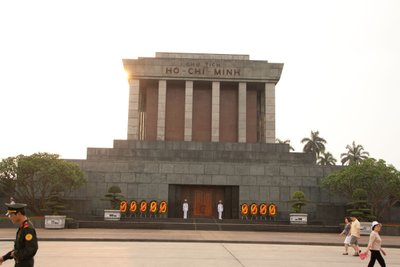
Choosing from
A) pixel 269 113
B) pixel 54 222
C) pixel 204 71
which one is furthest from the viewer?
pixel 204 71

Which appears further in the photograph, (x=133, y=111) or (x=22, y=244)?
(x=133, y=111)

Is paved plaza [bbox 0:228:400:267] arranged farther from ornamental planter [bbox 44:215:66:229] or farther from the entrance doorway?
the entrance doorway

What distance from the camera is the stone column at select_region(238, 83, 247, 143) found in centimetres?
4355

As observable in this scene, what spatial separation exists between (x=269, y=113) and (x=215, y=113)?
5117 millimetres

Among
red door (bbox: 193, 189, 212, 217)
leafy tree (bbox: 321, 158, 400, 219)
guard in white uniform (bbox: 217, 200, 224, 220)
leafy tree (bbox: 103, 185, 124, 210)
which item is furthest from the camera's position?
red door (bbox: 193, 189, 212, 217)

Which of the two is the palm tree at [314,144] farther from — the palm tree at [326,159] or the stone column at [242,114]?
the stone column at [242,114]

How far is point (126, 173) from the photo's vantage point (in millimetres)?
36406

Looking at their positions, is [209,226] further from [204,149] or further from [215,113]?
[215,113]

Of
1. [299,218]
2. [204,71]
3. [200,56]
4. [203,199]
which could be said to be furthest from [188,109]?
[299,218]

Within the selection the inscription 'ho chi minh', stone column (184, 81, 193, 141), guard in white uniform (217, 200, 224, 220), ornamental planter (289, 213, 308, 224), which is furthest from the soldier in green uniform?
the inscription 'ho chi minh'

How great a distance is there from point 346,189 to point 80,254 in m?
22.2

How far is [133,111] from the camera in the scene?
44.1 meters

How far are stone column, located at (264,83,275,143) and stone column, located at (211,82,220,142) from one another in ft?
15.2

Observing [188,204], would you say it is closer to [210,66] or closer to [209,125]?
[209,125]
